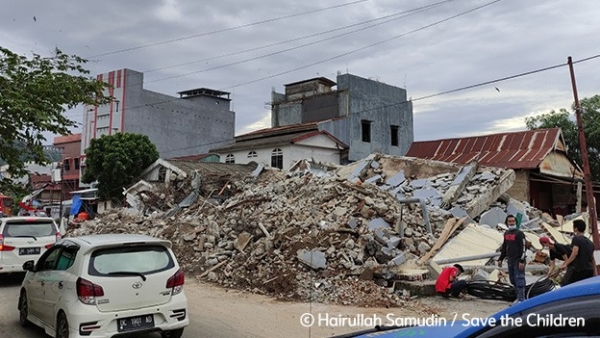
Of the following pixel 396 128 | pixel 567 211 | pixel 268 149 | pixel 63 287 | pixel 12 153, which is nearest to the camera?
pixel 63 287

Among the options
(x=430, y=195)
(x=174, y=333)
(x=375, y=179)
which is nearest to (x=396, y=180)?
(x=375, y=179)

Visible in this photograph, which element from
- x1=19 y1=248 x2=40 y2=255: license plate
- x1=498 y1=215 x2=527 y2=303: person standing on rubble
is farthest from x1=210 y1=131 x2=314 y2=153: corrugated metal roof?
x1=498 y1=215 x2=527 y2=303: person standing on rubble

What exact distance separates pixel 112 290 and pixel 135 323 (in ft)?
1.73

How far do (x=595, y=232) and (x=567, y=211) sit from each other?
56.1 ft

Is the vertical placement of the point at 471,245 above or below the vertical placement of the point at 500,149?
below

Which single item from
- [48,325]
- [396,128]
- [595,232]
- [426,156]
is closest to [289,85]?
[396,128]

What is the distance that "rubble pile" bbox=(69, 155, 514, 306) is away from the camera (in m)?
11.0

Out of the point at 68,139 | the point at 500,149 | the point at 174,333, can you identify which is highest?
the point at 68,139

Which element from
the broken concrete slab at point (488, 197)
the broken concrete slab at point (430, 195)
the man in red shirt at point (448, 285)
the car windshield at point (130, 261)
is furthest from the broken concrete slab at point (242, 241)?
the broken concrete slab at point (488, 197)

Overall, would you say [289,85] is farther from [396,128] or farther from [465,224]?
[465,224]

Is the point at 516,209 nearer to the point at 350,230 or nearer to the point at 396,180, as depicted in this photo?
the point at 396,180

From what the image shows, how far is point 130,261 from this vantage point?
6.18m

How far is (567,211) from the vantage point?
2800cm

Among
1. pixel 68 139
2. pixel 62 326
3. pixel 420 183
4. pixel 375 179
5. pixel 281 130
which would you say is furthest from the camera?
pixel 68 139
